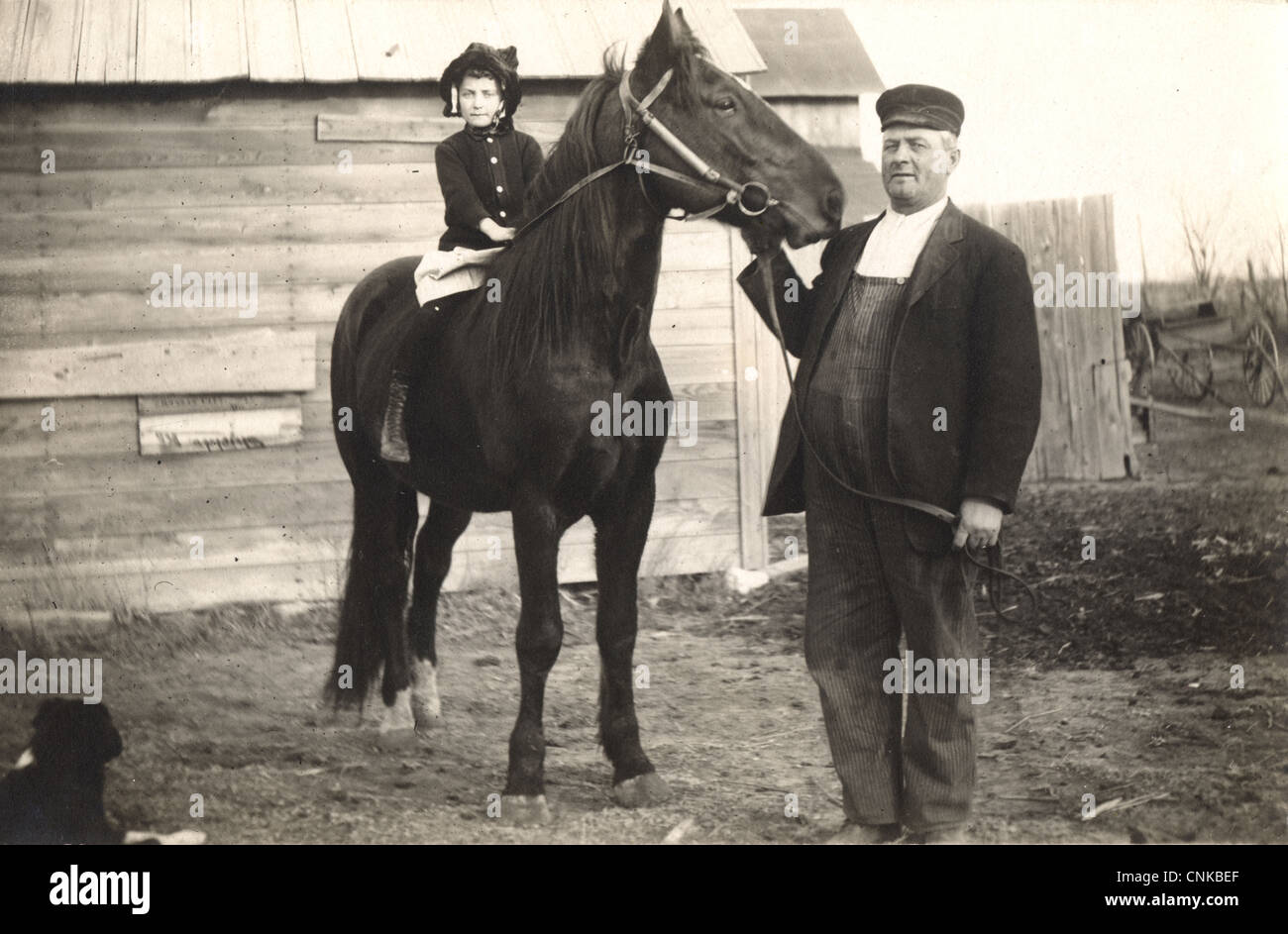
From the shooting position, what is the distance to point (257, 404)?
5035 millimetres

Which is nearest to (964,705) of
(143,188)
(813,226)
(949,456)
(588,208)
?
(949,456)

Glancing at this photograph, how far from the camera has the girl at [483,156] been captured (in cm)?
445

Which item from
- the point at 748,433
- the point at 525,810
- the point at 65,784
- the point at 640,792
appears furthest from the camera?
the point at 748,433

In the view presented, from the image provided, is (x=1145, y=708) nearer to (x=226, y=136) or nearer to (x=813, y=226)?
(x=813, y=226)

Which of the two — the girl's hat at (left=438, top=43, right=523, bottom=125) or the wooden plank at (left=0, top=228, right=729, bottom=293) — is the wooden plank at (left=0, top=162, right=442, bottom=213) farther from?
the girl's hat at (left=438, top=43, right=523, bottom=125)

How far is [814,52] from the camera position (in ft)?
16.2

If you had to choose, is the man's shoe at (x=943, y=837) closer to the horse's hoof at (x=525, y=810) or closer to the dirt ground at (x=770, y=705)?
the dirt ground at (x=770, y=705)

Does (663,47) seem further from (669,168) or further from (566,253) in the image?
(566,253)

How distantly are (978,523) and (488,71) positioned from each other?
2.43m

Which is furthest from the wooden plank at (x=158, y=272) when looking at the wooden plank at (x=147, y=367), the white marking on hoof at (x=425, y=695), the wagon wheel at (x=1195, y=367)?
the wagon wheel at (x=1195, y=367)

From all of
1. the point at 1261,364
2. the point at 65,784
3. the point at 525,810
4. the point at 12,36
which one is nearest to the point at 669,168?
the point at 525,810

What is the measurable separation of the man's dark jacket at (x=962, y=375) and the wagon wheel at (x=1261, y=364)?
1596mm
